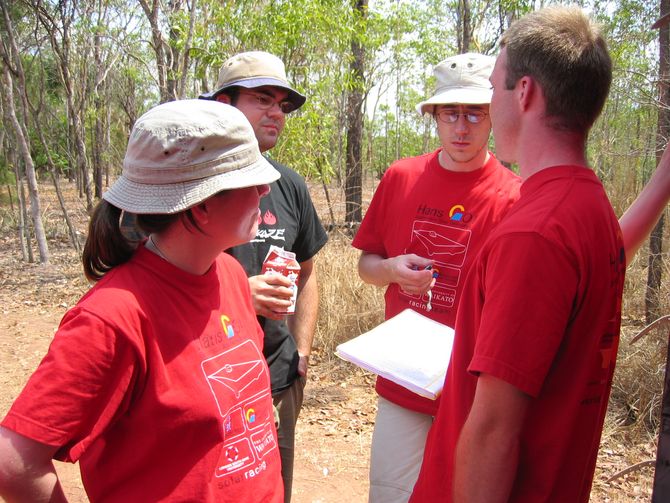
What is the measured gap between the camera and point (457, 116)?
100 inches

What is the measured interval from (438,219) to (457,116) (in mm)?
454

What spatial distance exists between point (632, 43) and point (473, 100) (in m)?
7.39

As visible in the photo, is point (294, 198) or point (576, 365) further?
point (294, 198)

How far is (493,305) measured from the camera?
4.04 feet

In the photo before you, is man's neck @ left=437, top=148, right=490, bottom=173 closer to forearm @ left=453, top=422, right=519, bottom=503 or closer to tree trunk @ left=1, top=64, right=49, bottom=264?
forearm @ left=453, top=422, right=519, bottom=503

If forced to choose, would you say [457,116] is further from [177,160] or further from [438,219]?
[177,160]

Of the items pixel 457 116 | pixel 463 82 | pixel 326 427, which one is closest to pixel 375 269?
pixel 457 116

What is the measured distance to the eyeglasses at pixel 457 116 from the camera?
2.52m

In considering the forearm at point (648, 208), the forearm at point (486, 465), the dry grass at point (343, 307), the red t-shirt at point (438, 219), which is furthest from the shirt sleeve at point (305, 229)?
the dry grass at point (343, 307)

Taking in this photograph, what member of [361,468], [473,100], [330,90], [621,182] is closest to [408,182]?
[473,100]

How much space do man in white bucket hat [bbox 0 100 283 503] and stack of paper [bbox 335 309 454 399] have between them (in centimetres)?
52

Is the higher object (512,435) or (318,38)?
(318,38)

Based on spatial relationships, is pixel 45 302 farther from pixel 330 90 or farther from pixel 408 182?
pixel 408 182

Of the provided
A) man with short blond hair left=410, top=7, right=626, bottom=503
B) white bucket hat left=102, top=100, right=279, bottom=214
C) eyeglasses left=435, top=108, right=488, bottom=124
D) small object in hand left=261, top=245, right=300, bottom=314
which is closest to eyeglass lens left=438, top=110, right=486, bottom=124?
eyeglasses left=435, top=108, right=488, bottom=124
